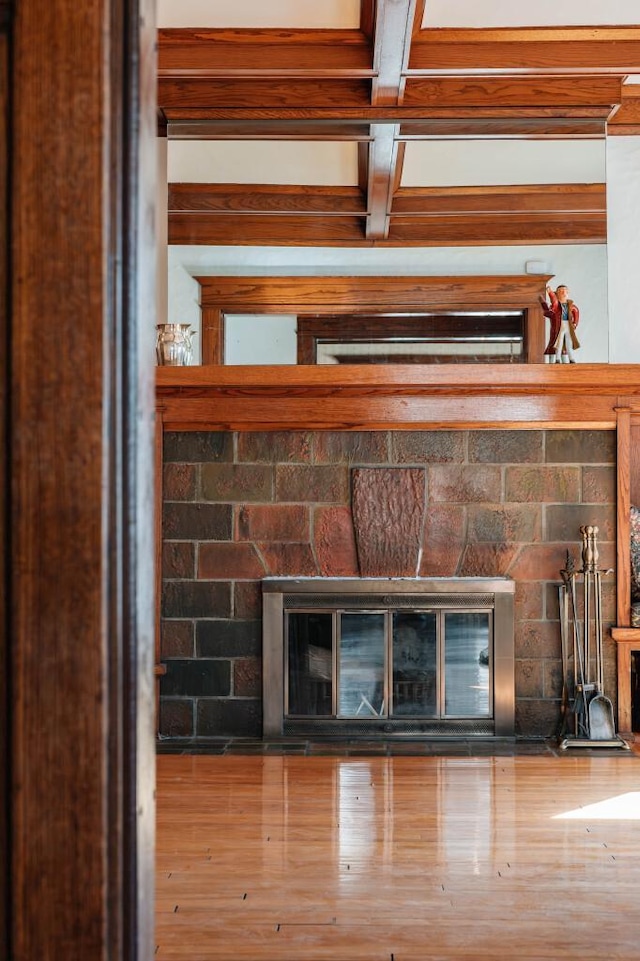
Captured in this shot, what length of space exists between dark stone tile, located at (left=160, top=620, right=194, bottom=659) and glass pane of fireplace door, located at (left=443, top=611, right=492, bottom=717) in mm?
1113

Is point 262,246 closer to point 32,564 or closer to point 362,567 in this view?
point 362,567

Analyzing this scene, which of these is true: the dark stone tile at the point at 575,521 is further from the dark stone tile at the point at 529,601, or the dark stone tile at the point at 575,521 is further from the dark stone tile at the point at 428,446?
the dark stone tile at the point at 428,446

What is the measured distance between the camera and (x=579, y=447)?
4109mm

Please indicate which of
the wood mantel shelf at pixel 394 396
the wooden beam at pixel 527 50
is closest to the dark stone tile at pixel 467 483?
the wood mantel shelf at pixel 394 396

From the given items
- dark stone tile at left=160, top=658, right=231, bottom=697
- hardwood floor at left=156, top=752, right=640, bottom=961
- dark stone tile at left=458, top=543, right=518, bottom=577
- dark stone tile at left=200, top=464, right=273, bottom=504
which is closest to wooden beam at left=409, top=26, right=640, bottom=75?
dark stone tile at left=200, top=464, right=273, bottom=504

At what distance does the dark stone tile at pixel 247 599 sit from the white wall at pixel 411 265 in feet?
3.24

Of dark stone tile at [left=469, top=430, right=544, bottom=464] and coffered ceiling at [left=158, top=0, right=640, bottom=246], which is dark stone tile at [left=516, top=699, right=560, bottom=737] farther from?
coffered ceiling at [left=158, top=0, right=640, bottom=246]

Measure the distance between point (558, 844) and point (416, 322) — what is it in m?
2.16

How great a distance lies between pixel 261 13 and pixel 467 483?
6.65 feet

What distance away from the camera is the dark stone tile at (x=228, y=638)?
163 inches

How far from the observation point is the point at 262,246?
407 centimetres

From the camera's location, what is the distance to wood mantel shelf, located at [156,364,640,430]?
3.88 m

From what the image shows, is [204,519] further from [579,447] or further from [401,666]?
[579,447]

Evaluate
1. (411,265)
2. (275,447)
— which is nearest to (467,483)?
(275,447)
